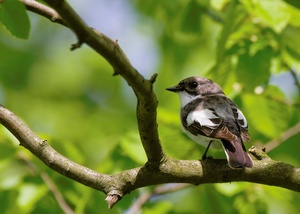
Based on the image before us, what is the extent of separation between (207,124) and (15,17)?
1777 millimetres

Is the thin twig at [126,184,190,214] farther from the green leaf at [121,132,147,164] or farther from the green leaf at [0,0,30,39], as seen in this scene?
the green leaf at [0,0,30,39]

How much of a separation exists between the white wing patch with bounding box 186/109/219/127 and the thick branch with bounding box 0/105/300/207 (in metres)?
0.77

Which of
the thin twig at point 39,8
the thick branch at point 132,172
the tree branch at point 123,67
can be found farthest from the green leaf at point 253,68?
the thin twig at point 39,8

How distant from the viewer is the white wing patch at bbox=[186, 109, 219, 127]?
418 cm

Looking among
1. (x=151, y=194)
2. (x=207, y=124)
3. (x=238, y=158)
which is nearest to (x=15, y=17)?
(x=238, y=158)

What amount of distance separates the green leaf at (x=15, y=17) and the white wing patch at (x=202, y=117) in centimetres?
170

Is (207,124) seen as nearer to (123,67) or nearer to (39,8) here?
A: (39,8)

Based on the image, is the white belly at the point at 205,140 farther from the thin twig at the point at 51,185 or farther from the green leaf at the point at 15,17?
the green leaf at the point at 15,17

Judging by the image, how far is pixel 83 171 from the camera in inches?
127

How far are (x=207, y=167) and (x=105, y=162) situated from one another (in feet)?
4.86

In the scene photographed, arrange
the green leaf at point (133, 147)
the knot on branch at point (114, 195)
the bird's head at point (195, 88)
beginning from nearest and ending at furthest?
the knot on branch at point (114, 195) < the green leaf at point (133, 147) < the bird's head at point (195, 88)

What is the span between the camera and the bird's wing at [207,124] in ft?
13.3

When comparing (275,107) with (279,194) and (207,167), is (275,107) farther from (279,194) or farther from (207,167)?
(207,167)

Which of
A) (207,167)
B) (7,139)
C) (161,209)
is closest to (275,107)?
(161,209)
